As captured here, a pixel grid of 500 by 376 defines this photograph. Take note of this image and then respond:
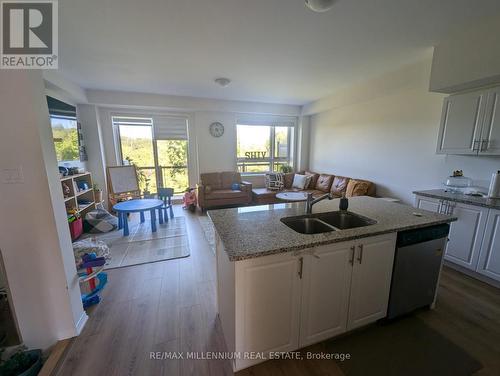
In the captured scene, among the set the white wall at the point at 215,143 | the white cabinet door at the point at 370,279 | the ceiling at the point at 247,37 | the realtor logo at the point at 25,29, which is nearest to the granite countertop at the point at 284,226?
the white cabinet door at the point at 370,279

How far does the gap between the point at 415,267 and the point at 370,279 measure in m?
0.45

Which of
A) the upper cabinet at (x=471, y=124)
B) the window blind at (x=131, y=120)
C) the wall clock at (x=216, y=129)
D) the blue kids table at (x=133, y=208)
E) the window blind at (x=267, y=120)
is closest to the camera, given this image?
the upper cabinet at (x=471, y=124)

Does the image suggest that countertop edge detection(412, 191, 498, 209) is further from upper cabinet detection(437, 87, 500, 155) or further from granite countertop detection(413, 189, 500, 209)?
upper cabinet detection(437, 87, 500, 155)

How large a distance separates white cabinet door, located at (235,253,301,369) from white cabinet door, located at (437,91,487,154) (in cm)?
274

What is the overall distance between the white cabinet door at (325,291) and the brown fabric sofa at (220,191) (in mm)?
3601

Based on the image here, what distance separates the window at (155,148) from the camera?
5012mm

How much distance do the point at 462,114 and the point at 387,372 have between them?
2.87 metres

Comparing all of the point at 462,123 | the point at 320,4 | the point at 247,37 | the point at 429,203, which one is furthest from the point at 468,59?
the point at 247,37

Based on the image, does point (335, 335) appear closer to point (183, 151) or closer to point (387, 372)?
point (387, 372)

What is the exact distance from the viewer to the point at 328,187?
4.82 metres

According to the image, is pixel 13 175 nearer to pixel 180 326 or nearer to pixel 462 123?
pixel 180 326

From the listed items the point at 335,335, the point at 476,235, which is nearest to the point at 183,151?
the point at 335,335

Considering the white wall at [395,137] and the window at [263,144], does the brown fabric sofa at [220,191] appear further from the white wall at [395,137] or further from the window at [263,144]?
the white wall at [395,137]

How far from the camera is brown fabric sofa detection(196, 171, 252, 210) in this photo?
15.6ft
